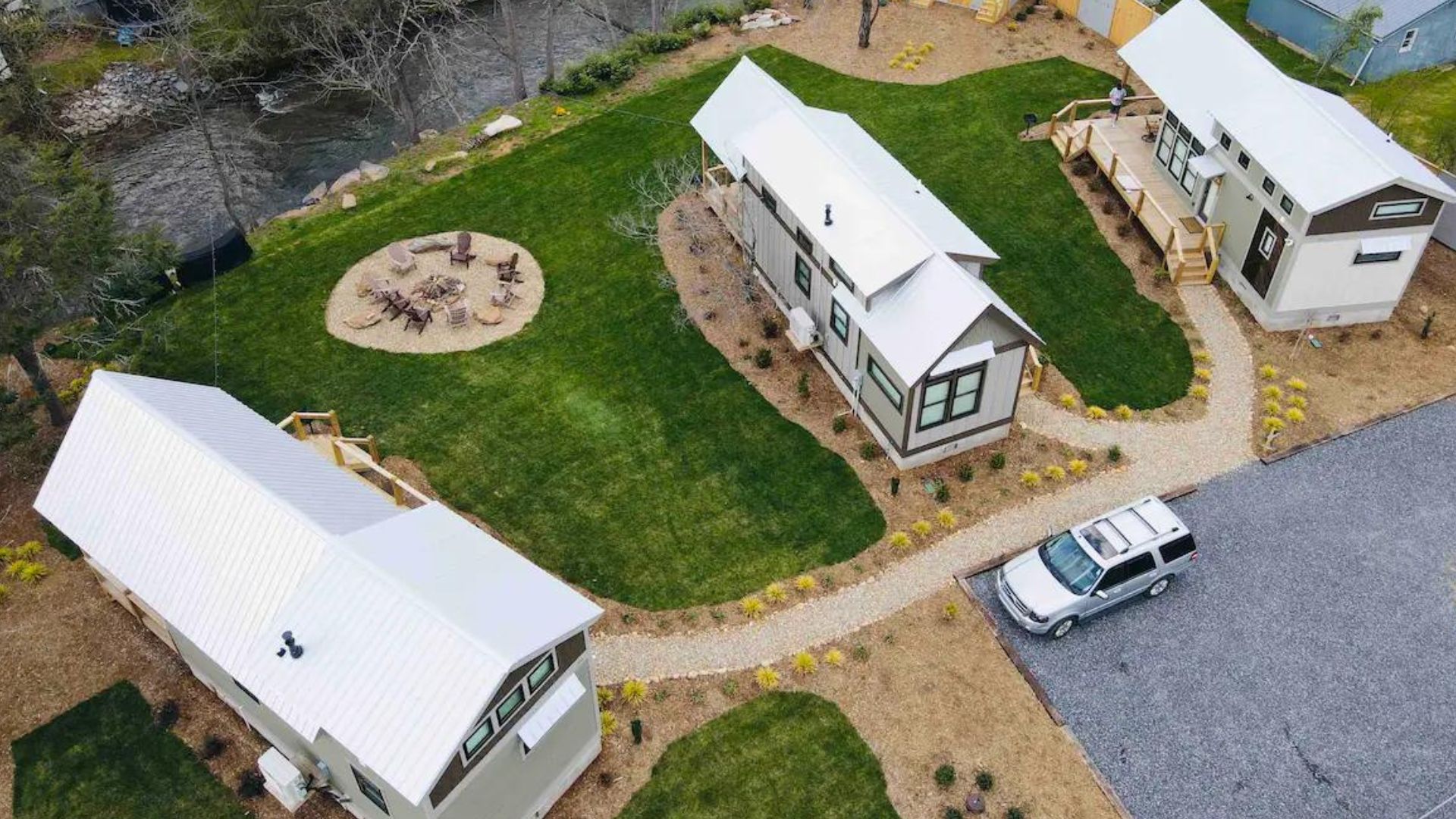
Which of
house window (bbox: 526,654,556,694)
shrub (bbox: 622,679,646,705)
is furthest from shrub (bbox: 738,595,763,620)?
house window (bbox: 526,654,556,694)

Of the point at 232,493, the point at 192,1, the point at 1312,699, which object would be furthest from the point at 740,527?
the point at 192,1

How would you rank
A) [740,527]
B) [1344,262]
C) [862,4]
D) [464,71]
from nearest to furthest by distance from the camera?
[740,527] < [1344,262] < [862,4] < [464,71]

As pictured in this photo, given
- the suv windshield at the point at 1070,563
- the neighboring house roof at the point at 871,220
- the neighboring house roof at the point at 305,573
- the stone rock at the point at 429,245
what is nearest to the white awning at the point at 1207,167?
the neighboring house roof at the point at 871,220

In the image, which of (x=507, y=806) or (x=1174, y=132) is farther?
(x=1174, y=132)

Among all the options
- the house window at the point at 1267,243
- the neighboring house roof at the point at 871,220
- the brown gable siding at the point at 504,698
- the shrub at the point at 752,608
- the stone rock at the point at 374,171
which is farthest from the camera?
the stone rock at the point at 374,171

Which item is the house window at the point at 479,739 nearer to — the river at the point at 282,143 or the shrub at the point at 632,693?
the shrub at the point at 632,693

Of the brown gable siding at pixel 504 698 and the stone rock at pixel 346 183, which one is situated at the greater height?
the brown gable siding at pixel 504 698

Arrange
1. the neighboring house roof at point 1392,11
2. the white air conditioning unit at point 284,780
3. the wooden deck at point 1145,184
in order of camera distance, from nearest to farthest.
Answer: the white air conditioning unit at point 284,780 < the wooden deck at point 1145,184 < the neighboring house roof at point 1392,11

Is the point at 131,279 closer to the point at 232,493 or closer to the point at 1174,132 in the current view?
the point at 232,493

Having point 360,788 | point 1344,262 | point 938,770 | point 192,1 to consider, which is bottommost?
point 938,770
